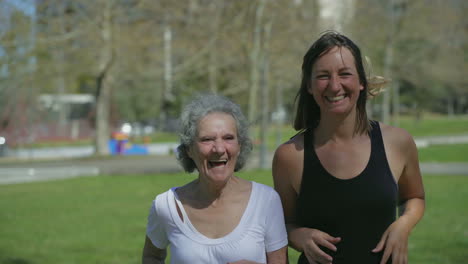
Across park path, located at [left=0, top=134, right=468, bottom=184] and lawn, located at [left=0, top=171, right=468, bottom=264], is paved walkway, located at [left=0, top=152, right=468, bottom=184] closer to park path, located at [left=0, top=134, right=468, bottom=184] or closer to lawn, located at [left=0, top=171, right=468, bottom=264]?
park path, located at [left=0, top=134, right=468, bottom=184]

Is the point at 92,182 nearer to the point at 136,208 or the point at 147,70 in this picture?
the point at 136,208

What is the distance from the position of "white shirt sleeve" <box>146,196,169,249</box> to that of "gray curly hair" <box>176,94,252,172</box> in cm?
23

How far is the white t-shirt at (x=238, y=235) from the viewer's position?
276 centimetres

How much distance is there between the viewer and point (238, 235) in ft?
9.14

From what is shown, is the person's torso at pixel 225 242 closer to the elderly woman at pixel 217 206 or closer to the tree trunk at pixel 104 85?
the elderly woman at pixel 217 206

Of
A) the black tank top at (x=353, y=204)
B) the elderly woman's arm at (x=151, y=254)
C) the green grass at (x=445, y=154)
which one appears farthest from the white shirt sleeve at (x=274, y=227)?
the green grass at (x=445, y=154)

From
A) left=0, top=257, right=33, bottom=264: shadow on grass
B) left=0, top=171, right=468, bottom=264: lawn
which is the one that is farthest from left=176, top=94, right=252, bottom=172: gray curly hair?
left=0, top=257, right=33, bottom=264: shadow on grass

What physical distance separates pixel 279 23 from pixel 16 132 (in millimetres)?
20118

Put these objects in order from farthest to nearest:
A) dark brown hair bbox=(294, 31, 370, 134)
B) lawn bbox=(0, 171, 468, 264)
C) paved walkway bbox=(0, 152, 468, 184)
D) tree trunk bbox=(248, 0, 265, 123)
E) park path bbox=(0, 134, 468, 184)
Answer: park path bbox=(0, 134, 468, 184) < tree trunk bbox=(248, 0, 265, 123) < paved walkway bbox=(0, 152, 468, 184) < lawn bbox=(0, 171, 468, 264) < dark brown hair bbox=(294, 31, 370, 134)

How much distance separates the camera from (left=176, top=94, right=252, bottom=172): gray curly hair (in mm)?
2924

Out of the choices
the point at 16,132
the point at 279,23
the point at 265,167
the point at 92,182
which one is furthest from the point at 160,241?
the point at 16,132

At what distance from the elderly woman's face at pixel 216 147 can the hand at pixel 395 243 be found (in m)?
0.72

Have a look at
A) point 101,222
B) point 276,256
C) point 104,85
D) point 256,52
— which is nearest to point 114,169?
point 256,52

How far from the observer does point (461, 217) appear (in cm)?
1072
